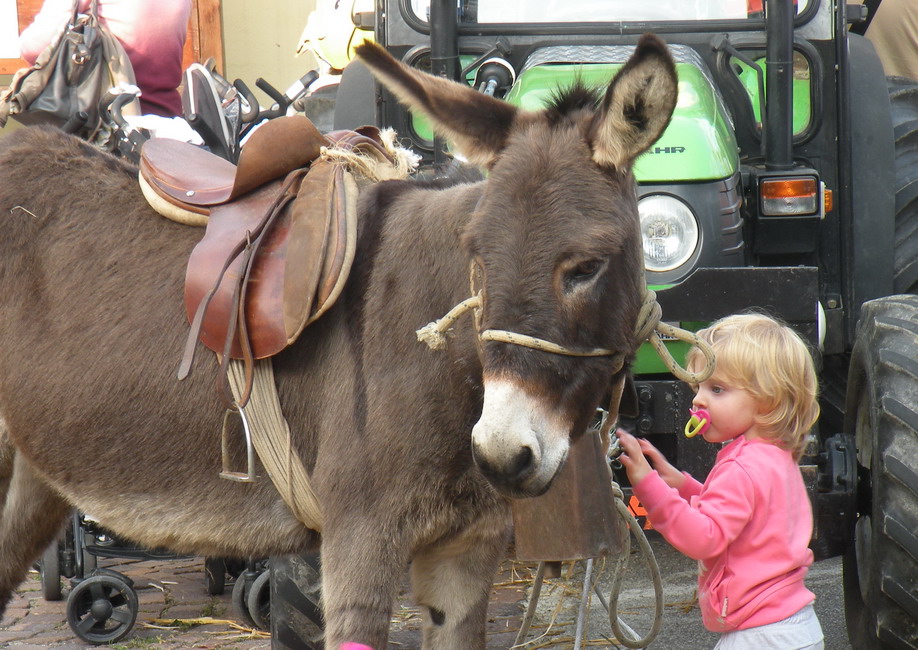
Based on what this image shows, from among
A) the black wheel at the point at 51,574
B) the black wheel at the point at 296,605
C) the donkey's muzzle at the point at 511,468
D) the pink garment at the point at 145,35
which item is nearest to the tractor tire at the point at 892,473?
the donkey's muzzle at the point at 511,468

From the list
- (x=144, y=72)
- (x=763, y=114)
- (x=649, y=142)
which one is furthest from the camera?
(x=144, y=72)

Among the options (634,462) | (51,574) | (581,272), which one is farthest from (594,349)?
(51,574)

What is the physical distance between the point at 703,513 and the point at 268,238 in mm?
1272

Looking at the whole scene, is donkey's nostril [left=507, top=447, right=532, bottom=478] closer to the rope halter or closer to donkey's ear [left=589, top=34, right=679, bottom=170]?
the rope halter

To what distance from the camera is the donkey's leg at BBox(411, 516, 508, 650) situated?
2.71 meters

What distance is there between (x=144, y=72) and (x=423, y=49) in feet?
5.60

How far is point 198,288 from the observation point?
2625mm

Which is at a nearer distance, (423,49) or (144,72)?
(423,49)

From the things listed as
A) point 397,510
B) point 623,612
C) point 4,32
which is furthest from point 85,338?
point 4,32

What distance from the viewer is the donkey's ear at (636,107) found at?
6.74ft

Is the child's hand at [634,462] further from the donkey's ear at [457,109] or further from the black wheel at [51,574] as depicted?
the black wheel at [51,574]

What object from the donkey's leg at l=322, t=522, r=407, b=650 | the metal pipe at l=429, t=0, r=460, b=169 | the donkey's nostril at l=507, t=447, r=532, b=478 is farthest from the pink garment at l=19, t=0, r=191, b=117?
the donkey's nostril at l=507, t=447, r=532, b=478

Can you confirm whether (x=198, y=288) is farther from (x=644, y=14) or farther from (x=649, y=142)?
(x=644, y=14)

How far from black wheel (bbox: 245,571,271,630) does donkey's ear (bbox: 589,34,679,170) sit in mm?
2469
